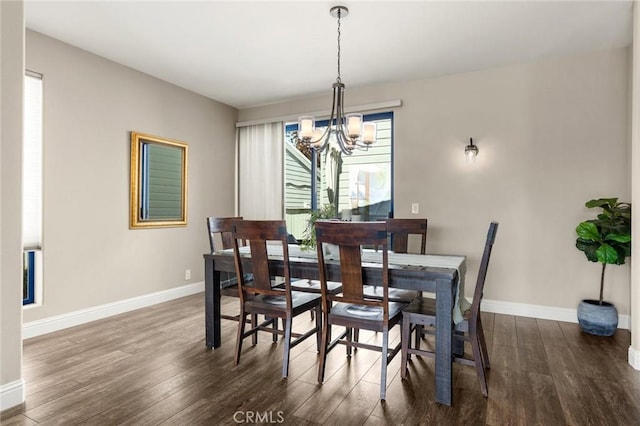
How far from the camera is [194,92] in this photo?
4.81 metres

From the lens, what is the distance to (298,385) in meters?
2.31

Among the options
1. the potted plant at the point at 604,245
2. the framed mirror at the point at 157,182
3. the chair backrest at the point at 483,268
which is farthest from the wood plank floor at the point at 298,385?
the framed mirror at the point at 157,182

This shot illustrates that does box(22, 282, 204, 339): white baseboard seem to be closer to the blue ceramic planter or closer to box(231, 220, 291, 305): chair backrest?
box(231, 220, 291, 305): chair backrest

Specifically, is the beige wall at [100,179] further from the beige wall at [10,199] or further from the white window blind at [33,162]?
the beige wall at [10,199]

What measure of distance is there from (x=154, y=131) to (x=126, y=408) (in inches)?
124

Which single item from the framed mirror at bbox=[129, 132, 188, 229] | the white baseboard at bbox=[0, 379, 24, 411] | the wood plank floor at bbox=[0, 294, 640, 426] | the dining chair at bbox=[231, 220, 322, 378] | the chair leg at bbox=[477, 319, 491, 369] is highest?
the framed mirror at bbox=[129, 132, 188, 229]

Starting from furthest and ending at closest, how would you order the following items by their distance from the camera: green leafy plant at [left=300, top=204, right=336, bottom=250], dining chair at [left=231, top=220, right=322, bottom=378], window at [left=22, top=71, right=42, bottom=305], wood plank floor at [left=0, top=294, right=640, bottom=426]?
1. window at [left=22, top=71, right=42, bottom=305]
2. green leafy plant at [left=300, top=204, right=336, bottom=250]
3. dining chair at [left=231, top=220, right=322, bottom=378]
4. wood plank floor at [left=0, top=294, right=640, bottom=426]

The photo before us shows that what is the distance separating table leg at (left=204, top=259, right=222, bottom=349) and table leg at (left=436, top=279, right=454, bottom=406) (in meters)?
1.70

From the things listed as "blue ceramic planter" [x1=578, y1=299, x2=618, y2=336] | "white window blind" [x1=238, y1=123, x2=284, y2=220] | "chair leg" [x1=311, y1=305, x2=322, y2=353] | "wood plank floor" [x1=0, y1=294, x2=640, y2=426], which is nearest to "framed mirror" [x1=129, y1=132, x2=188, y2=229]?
"white window blind" [x1=238, y1=123, x2=284, y2=220]

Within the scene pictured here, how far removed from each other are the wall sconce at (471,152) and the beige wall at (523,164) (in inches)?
2.9

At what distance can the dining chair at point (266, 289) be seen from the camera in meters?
2.42

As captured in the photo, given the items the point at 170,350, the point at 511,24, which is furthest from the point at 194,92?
the point at 511,24

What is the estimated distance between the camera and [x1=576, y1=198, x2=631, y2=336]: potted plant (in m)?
3.08

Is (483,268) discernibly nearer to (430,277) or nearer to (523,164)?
(430,277)
